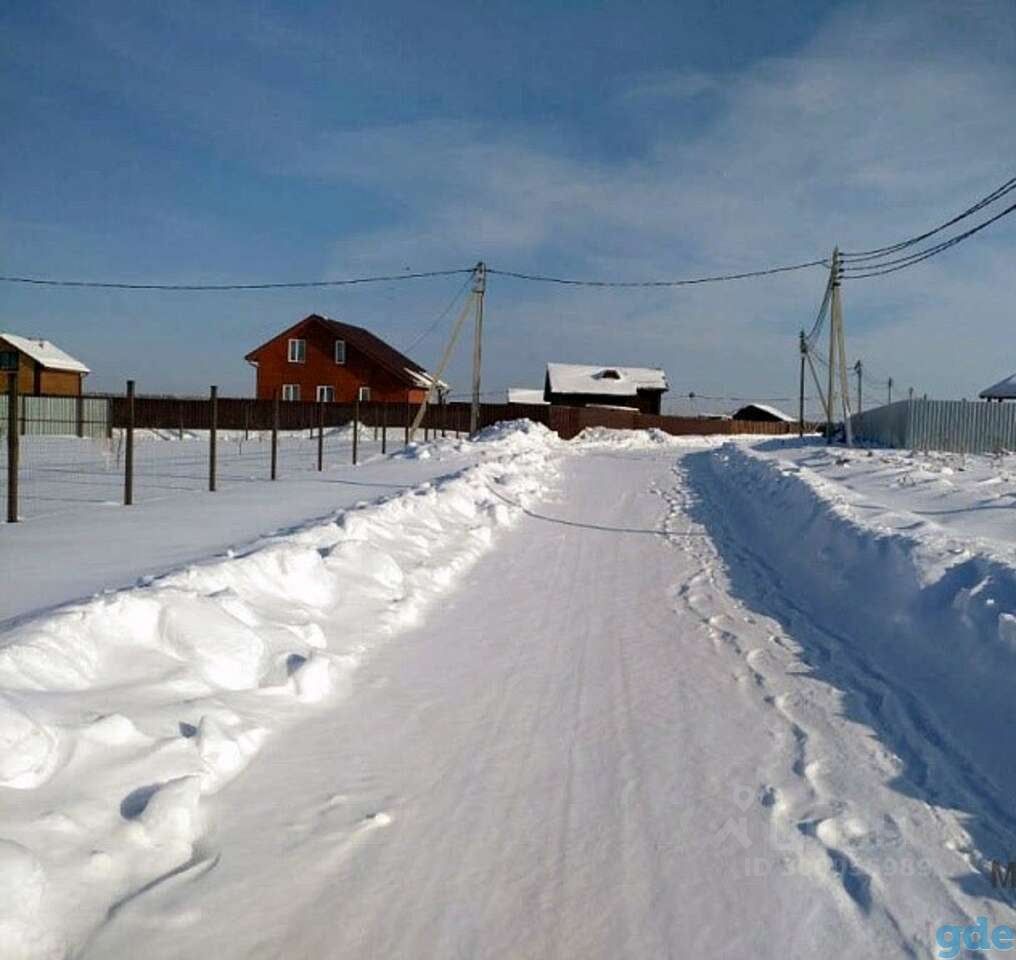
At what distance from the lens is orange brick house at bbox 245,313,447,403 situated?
5441cm

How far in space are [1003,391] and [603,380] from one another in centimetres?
3718

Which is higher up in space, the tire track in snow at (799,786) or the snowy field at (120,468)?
the snowy field at (120,468)

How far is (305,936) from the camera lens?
2865 mm

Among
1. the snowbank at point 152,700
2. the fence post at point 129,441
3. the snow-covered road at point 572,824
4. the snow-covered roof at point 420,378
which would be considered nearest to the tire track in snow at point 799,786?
the snow-covered road at point 572,824

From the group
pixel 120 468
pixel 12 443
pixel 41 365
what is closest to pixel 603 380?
pixel 41 365

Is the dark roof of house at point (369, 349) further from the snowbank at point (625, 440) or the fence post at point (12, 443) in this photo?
the fence post at point (12, 443)

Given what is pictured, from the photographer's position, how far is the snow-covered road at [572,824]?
9.52 feet

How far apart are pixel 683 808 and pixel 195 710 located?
242 cm

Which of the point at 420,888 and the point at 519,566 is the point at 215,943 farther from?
the point at 519,566

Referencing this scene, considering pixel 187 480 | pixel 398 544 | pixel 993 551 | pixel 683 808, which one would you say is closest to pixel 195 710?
pixel 683 808

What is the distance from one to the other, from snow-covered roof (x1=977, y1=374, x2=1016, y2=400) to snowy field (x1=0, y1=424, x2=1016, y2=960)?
111 feet

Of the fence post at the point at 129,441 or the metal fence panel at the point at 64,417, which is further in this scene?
the metal fence panel at the point at 64,417

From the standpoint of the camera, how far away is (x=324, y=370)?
5472 cm

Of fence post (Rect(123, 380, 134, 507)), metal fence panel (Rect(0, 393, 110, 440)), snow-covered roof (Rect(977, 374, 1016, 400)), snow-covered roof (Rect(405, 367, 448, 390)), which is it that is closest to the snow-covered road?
fence post (Rect(123, 380, 134, 507))
